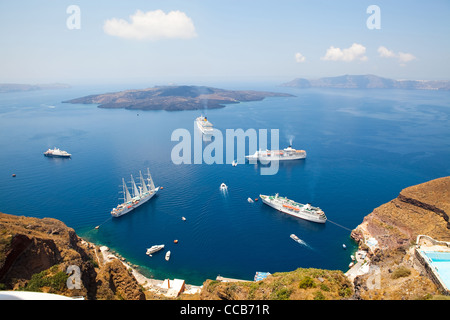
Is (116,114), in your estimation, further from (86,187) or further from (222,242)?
(222,242)

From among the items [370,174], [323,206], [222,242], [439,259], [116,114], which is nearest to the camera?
[439,259]

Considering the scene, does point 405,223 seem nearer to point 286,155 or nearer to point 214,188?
point 214,188

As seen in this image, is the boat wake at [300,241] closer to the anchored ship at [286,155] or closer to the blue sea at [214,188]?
the blue sea at [214,188]

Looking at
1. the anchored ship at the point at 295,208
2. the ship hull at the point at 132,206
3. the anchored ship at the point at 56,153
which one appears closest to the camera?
the anchored ship at the point at 295,208

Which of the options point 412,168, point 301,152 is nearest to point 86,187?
point 301,152

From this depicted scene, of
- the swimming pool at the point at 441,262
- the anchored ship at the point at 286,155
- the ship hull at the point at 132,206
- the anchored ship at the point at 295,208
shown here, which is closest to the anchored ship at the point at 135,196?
the ship hull at the point at 132,206
